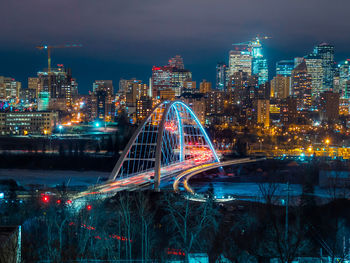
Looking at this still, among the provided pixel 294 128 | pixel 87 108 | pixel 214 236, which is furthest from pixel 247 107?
pixel 214 236

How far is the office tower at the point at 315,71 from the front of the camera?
115 meters

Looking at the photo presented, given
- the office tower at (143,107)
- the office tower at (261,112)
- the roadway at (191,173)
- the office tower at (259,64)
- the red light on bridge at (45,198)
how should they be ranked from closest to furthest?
the red light on bridge at (45,198), the roadway at (191,173), the office tower at (261,112), the office tower at (143,107), the office tower at (259,64)

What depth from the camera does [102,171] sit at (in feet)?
116

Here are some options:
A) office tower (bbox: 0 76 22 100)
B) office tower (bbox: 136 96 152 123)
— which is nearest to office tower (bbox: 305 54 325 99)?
office tower (bbox: 136 96 152 123)

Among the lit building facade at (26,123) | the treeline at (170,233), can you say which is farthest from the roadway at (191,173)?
the lit building facade at (26,123)

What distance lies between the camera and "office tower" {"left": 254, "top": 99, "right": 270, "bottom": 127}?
7375cm

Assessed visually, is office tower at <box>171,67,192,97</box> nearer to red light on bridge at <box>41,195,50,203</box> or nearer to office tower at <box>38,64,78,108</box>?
office tower at <box>38,64,78,108</box>

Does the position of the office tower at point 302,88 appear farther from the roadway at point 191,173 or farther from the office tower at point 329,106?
the roadway at point 191,173

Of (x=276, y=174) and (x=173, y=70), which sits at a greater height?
(x=173, y=70)

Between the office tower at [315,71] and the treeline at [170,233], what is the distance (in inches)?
3980

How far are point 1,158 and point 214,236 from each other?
29348mm

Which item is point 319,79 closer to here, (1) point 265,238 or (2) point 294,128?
(2) point 294,128

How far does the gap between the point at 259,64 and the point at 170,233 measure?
123052 millimetres

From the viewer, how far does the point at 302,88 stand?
10025 cm
